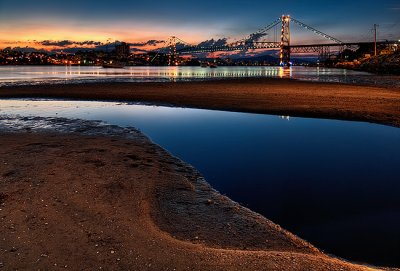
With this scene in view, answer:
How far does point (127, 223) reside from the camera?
503 cm

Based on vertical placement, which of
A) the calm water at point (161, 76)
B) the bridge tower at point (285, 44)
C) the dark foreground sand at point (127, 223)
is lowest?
the dark foreground sand at point (127, 223)

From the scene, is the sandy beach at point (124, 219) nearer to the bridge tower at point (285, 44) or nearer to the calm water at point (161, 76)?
the calm water at point (161, 76)

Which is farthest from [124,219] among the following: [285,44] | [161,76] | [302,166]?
[285,44]

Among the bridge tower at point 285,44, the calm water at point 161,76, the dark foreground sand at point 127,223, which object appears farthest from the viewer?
the bridge tower at point 285,44

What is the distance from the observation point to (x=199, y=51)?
150500mm

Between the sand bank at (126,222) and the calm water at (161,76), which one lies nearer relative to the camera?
the sand bank at (126,222)

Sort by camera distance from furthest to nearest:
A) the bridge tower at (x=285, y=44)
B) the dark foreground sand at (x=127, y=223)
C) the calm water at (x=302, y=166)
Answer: the bridge tower at (x=285, y=44), the calm water at (x=302, y=166), the dark foreground sand at (x=127, y=223)

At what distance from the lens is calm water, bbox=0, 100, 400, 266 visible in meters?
5.44

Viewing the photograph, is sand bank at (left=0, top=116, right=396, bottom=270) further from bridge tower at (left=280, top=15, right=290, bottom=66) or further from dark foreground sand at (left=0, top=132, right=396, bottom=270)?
bridge tower at (left=280, top=15, right=290, bottom=66)

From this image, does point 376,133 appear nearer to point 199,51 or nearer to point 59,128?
point 59,128

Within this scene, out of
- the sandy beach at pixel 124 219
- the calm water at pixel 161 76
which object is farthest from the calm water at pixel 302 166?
the calm water at pixel 161 76

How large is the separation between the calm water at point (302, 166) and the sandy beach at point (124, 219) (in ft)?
2.24

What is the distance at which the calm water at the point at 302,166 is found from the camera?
5.44 metres

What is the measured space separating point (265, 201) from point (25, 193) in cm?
417
